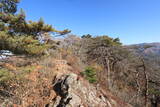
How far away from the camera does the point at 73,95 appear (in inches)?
172

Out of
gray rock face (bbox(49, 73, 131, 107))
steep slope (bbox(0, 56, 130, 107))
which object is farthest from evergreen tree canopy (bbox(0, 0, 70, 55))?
gray rock face (bbox(49, 73, 131, 107))

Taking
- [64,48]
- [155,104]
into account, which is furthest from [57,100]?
[155,104]

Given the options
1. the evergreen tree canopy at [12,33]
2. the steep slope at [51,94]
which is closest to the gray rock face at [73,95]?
the steep slope at [51,94]

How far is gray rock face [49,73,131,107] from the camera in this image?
13.7 feet

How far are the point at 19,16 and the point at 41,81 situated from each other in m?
2.92

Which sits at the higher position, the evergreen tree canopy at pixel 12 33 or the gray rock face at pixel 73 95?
the evergreen tree canopy at pixel 12 33

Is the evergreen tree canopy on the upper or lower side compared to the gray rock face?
upper

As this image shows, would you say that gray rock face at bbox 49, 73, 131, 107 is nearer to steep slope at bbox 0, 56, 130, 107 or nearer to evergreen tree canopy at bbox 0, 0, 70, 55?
steep slope at bbox 0, 56, 130, 107

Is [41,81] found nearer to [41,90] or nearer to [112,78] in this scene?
[41,90]

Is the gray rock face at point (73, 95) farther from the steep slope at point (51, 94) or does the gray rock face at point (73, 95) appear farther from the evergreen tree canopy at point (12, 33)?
the evergreen tree canopy at point (12, 33)

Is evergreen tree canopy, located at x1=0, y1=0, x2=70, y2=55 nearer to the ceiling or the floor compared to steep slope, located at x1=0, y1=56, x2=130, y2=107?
nearer to the ceiling

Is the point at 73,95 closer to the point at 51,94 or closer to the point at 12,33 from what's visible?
the point at 51,94

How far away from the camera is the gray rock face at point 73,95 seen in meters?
4.17

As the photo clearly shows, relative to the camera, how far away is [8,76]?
4211 mm
